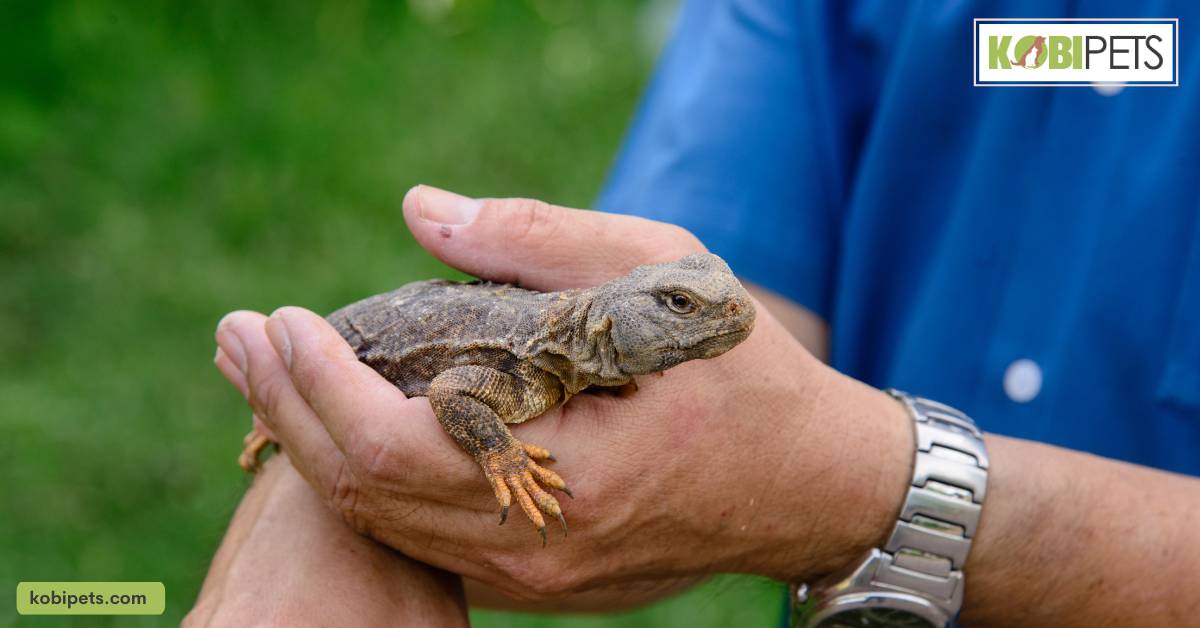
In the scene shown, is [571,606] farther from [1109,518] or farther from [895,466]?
[1109,518]

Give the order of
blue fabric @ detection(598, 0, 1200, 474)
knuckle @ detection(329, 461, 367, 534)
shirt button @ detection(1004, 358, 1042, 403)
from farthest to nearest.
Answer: shirt button @ detection(1004, 358, 1042, 403), blue fabric @ detection(598, 0, 1200, 474), knuckle @ detection(329, 461, 367, 534)

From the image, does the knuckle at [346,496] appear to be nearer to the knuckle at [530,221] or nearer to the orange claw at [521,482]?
the orange claw at [521,482]

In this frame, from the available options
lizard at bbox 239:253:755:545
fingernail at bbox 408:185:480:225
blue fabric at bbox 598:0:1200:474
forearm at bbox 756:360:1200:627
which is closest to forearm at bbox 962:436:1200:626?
forearm at bbox 756:360:1200:627

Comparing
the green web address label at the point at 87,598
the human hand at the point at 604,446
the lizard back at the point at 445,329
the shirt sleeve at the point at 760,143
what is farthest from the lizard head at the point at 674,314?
the green web address label at the point at 87,598

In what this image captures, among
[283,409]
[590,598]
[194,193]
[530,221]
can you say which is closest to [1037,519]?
[590,598]

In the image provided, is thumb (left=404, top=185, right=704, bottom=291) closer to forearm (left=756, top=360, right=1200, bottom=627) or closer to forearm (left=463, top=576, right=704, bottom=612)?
forearm (left=756, top=360, right=1200, bottom=627)

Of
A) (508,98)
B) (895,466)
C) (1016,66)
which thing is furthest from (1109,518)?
(508,98)
